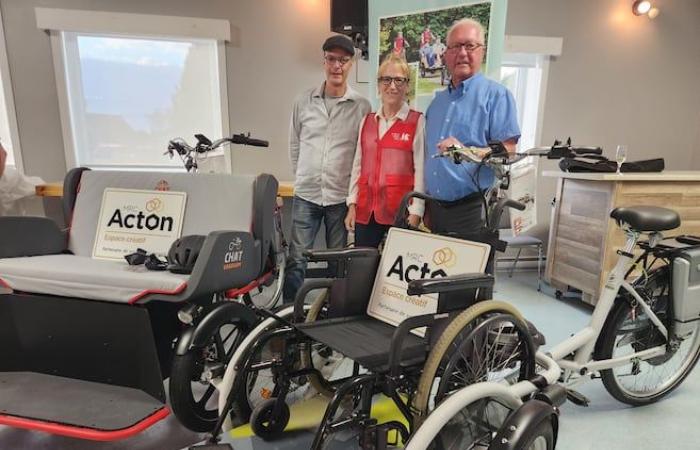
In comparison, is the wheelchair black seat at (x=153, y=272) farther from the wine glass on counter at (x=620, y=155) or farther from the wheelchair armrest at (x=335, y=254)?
the wine glass on counter at (x=620, y=155)

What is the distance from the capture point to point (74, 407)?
1343 mm

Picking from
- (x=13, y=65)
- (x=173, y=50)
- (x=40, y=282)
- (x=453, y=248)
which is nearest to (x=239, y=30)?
(x=173, y=50)

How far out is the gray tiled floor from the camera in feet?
4.92

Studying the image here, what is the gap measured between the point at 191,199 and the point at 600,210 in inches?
103

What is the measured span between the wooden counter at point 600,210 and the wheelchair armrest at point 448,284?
199 cm

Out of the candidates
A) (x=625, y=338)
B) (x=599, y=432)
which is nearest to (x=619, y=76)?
(x=625, y=338)

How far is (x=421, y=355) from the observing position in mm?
1191

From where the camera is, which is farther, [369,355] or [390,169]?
[390,169]

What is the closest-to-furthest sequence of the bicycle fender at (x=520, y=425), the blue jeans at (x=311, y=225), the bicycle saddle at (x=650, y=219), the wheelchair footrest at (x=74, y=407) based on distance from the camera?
1. the bicycle fender at (x=520, y=425)
2. the wheelchair footrest at (x=74, y=407)
3. the bicycle saddle at (x=650, y=219)
4. the blue jeans at (x=311, y=225)

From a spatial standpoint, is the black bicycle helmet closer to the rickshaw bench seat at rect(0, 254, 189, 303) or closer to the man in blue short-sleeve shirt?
the rickshaw bench seat at rect(0, 254, 189, 303)

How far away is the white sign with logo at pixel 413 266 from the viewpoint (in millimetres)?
1372

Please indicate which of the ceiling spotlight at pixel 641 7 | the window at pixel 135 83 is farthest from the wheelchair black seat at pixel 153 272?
the ceiling spotlight at pixel 641 7

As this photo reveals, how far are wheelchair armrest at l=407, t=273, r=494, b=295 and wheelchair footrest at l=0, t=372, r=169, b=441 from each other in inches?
37.5

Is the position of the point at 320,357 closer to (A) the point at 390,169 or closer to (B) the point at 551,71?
(A) the point at 390,169
